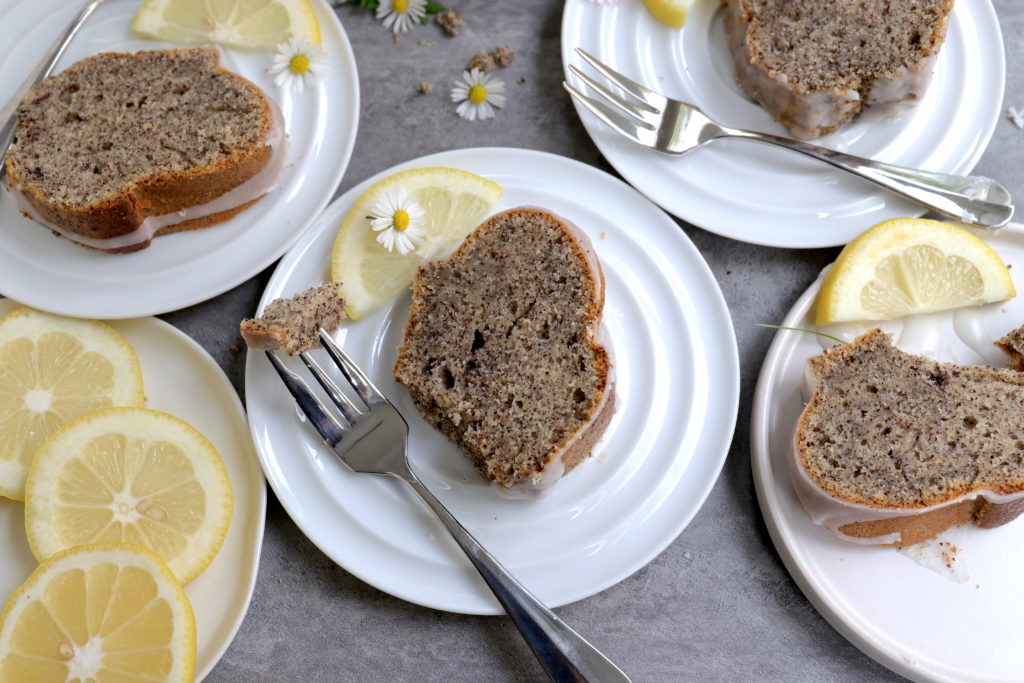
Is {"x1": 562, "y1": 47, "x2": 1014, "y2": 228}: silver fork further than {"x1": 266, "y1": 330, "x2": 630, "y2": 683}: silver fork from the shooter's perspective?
Yes

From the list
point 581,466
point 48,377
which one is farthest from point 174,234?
point 581,466

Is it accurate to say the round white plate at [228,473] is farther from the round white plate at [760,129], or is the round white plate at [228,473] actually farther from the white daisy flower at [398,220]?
the round white plate at [760,129]

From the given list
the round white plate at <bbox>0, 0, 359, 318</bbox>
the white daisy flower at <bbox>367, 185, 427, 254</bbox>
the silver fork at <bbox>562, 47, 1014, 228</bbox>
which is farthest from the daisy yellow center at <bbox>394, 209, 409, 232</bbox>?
the silver fork at <bbox>562, 47, 1014, 228</bbox>

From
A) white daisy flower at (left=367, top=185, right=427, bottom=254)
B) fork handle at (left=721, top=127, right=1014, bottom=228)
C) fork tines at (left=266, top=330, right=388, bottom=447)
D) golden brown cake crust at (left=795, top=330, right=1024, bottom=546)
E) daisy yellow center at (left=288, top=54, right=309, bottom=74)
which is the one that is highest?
fork handle at (left=721, top=127, right=1014, bottom=228)

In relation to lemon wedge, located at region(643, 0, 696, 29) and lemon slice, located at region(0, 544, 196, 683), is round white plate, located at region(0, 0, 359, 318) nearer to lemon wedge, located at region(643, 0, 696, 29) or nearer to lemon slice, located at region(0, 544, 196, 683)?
lemon slice, located at region(0, 544, 196, 683)

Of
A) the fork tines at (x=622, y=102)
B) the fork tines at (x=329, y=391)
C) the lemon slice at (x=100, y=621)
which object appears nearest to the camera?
the lemon slice at (x=100, y=621)

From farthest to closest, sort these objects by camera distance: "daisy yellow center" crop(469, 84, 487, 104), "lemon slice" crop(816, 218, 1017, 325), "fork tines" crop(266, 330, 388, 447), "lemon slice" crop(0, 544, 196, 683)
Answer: "daisy yellow center" crop(469, 84, 487, 104), "lemon slice" crop(816, 218, 1017, 325), "fork tines" crop(266, 330, 388, 447), "lemon slice" crop(0, 544, 196, 683)

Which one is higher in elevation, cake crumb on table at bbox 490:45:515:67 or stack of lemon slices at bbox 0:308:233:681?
cake crumb on table at bbox 490:45:515:67

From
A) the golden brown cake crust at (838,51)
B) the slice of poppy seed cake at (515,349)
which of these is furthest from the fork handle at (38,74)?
the golden brown cake crust at (838,51)
